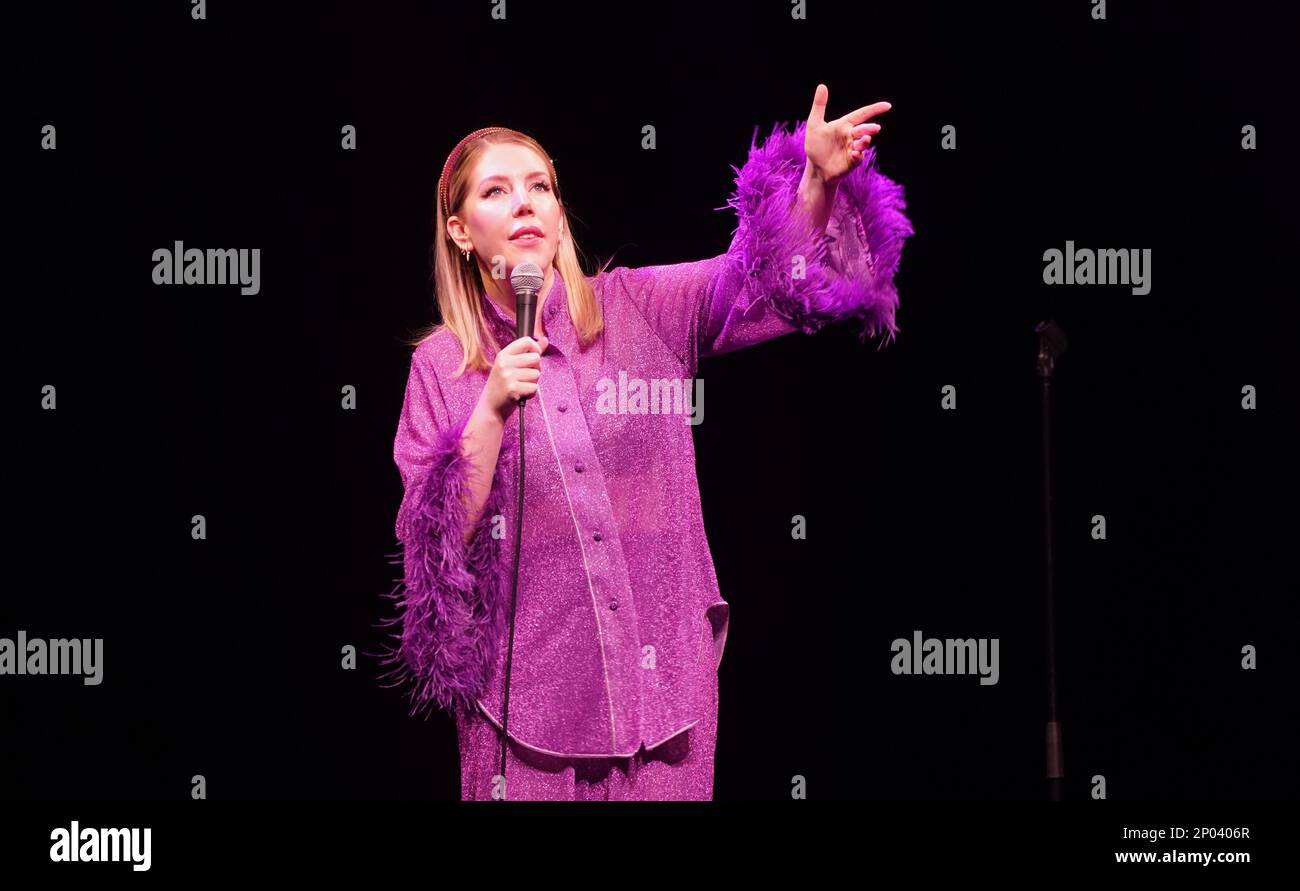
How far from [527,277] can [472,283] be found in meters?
0.28

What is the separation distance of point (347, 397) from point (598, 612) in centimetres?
96

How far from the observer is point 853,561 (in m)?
3.11

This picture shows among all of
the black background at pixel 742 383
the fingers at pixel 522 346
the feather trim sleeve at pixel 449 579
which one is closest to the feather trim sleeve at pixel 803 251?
the fingers at pixel 522 346

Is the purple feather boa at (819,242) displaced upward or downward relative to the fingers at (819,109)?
downward

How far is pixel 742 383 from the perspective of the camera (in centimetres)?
313

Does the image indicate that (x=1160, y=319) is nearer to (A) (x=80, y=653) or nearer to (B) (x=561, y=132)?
(B) (x=561, y=132)

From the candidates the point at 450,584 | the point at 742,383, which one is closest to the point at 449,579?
the point at 450,584

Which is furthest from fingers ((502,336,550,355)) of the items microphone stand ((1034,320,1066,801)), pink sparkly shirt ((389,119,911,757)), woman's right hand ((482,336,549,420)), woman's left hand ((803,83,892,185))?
microphone stand ((1034,320,1066,801))

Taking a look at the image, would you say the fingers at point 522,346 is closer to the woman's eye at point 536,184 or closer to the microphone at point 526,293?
the microphone at point 526,293

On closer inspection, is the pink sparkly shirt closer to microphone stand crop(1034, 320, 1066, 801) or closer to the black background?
microphone stand crop(1034, 320, 1066, 801)

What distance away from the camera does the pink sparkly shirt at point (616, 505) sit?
230 centimetres

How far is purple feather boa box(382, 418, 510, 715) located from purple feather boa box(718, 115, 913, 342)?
0.51 m

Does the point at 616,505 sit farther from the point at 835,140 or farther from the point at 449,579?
the point at 835,140
